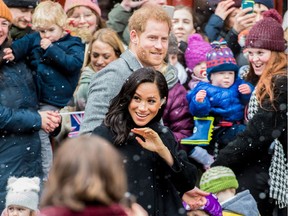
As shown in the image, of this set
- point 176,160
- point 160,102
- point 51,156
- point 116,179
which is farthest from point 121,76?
point 116,179

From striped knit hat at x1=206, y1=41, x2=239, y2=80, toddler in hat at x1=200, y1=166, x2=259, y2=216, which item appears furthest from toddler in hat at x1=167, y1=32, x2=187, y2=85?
toddler in hat at x1=200, y1=166, x2=259, y2=216

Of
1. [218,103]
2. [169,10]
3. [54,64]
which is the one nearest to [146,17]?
[54,64]

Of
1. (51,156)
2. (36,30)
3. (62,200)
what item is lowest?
(51,156)

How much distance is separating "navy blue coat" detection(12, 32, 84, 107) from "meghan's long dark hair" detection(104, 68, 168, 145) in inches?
74.5

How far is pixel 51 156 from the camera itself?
29.3 ft

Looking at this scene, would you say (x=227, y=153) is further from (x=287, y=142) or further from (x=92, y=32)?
(x=92, y=32)

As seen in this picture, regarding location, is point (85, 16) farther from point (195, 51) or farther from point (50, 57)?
point (50, 57)

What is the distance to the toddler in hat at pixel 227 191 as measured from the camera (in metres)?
8.25

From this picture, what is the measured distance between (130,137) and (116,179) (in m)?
2.67

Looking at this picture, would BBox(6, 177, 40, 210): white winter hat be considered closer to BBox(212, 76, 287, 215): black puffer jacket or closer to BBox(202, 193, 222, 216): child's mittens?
BBox(202, 193, 222, 216): child's mittens

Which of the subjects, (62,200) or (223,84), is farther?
(223,84)

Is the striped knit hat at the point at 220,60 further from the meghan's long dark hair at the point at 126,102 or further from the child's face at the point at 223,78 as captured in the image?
the meghan's long dark hair at the point at 126,102

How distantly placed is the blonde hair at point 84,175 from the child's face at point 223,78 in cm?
521

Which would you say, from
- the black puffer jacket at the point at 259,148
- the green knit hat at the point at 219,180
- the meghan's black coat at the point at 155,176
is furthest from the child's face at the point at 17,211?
the black puffer jacket at the point at 259,148
